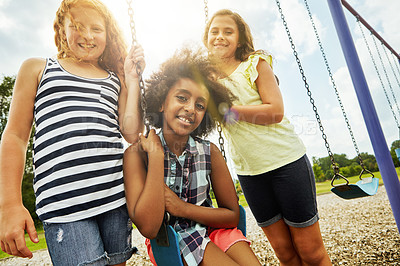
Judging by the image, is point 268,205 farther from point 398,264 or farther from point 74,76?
point 398,264

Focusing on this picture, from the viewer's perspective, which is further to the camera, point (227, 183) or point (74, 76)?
point (227, 183)

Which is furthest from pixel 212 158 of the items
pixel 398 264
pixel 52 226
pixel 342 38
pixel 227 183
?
pixel 398 264

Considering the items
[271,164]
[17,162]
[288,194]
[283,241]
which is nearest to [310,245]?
[283,241]

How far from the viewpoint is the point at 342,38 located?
2416mm

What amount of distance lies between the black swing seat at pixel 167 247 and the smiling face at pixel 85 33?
968mm

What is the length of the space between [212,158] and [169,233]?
0.51m

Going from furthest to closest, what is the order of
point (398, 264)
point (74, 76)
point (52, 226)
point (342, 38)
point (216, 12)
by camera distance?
point (398, 264)
point (342, 38)
point (216, 12)
point (74, 76)
point (52, 226)

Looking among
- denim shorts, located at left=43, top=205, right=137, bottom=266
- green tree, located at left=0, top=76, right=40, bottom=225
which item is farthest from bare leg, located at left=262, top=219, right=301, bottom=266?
green tree, located at left=0, top=76, right=40, bottom=225

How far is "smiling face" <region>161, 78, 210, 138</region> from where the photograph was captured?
142 cm

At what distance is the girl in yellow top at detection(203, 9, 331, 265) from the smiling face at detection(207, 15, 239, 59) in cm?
9

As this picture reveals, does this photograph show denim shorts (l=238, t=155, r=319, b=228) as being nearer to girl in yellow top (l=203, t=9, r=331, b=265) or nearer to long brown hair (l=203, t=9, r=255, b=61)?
girl in yellow top (l=203, t=9, r=331, b=265)

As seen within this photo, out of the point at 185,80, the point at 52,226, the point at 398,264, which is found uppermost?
the point at 185,80

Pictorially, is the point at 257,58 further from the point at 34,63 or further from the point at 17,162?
the point at 17,162

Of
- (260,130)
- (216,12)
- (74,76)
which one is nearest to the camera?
(74,76)
